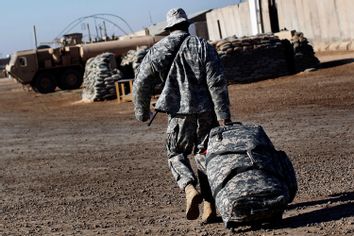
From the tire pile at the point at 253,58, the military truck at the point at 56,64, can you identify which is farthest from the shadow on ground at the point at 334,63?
the military truck at the point at 56,64

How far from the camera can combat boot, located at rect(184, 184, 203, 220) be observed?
5855mm

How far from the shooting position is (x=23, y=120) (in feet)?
67.2

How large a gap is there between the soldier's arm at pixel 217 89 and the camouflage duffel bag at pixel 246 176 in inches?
5.1

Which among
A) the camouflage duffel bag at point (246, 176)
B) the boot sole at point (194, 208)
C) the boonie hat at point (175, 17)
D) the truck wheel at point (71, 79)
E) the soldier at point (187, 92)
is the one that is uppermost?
the boonie hat at point (175, 17)

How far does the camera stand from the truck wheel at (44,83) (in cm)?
3491

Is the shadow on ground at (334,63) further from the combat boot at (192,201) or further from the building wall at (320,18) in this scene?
the combat boot at (192,201)

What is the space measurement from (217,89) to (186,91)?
277 millimetres

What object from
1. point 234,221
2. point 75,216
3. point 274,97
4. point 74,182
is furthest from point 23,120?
point 234,221

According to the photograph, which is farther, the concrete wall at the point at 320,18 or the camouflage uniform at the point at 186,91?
the concrete wall at the point at 320,18

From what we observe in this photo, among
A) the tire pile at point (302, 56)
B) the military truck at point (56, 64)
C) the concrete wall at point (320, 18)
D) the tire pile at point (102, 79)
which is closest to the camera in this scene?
the tire pile at point (302, 56)

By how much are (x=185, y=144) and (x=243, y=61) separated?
636 inches

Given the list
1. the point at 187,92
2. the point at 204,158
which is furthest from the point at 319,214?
the point at 187,92

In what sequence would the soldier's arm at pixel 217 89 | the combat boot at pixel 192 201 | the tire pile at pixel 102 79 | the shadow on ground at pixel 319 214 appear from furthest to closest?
the tire pile at pixel 102 79 < the soldier's arm at pixel 217 89 < the combat boot at pixel 192 201 < the shadow on ground at pixel 319 214

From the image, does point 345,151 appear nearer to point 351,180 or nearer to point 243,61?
point 351,180
